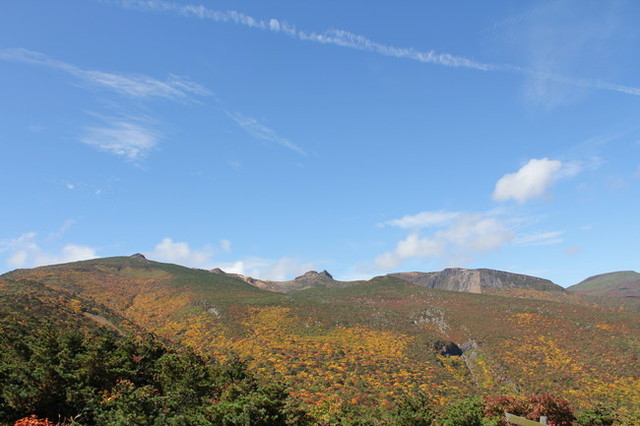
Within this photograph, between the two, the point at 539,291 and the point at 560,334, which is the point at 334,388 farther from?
the point at 539,291

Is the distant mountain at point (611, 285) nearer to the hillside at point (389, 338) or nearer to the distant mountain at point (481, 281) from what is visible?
the distant mountain at point (481, 281)

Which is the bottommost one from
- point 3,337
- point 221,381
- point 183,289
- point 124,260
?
point 221,381

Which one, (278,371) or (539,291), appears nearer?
(278,371)

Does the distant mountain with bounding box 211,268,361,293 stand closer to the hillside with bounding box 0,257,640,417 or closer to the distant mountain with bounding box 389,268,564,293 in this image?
the distant mountain with bounding box 389,268,564,293

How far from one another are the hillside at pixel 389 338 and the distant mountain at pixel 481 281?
51.8 metres

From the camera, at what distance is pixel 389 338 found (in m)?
54.8

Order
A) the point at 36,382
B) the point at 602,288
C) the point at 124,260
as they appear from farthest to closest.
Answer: the point at 602,288 → the point at 124,260 → the point at 36,382

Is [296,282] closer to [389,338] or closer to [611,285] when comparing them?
[389,338]

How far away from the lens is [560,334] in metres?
55.2

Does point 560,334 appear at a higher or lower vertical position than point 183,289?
lower

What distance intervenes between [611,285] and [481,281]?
79.3m

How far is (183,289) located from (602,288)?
170 meters

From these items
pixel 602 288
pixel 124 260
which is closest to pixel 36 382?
pixel 124 260

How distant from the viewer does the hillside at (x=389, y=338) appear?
38125 millimetres
